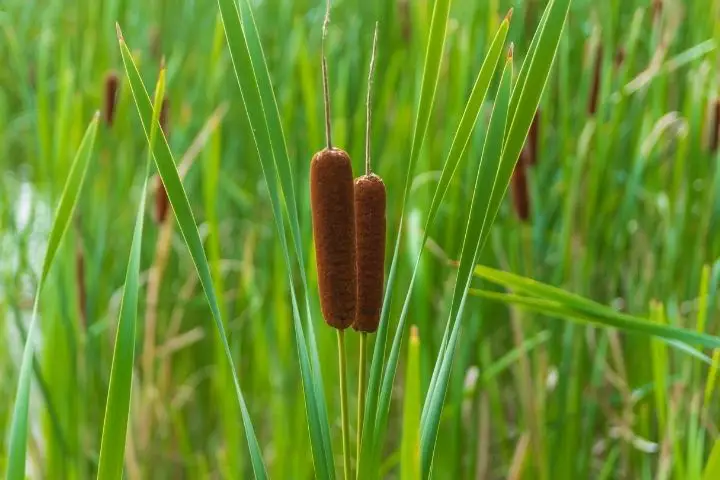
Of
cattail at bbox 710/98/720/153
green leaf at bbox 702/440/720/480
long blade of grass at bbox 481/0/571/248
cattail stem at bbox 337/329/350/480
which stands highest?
long blade of grass at bbox 481/0/571/248

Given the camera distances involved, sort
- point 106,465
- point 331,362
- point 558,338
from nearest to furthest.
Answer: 1. point 106,465
2. point 331,362
3. point 558,338

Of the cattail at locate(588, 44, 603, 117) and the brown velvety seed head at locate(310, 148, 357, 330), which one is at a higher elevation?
the cattail at locate(588, 44, 603, 117)

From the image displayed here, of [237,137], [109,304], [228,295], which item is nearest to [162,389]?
[109,304]

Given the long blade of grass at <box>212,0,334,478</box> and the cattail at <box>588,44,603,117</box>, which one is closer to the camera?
the long blade of grass at <box>212,0,334,478</box>

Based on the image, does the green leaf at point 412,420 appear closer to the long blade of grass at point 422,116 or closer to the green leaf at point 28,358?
the long blade of grass at point 422,116

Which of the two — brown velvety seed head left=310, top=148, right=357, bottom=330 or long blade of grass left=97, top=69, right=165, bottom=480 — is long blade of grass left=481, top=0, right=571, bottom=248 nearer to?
brown velvety seed head left=310, top=148, right=357, bottom=330

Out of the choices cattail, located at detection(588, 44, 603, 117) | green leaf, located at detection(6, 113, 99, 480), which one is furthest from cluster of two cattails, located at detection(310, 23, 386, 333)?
cattail, located at detection(588, 44, 603, 117)

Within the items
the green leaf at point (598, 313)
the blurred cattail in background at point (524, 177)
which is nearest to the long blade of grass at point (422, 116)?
the green leaf at point (598, 313)

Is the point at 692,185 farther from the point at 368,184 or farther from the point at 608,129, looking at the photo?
the point at 368,184
